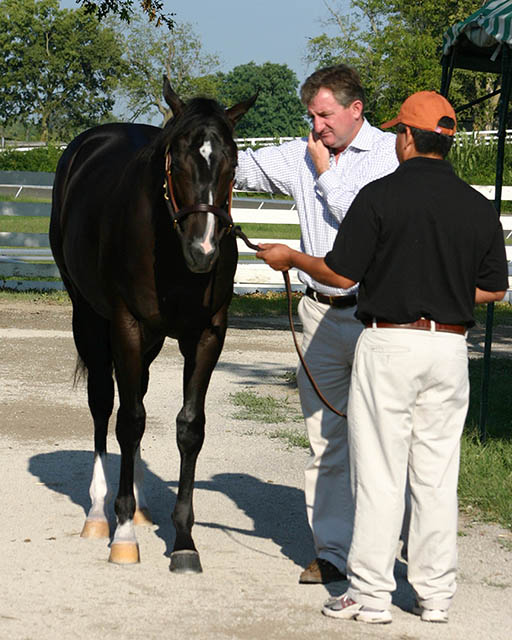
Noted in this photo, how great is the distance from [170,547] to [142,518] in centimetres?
43

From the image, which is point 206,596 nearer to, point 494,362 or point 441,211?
point 441,211

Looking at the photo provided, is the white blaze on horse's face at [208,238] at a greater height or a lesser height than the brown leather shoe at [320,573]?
greater

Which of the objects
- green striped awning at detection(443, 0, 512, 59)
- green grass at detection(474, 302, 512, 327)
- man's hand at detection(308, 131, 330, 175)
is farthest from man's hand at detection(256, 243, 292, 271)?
green grass at detection(474, 302, 512, 327)

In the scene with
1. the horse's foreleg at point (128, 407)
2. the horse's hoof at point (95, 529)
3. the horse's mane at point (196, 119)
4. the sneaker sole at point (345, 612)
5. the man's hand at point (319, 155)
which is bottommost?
the horse's hoof at point (95, 529)

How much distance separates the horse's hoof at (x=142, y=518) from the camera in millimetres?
5371

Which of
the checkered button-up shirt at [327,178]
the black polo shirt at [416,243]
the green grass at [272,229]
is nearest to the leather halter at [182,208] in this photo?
the checkered button-up shirt at [327,178]

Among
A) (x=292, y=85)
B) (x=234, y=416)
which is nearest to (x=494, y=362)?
(x=234, y=416)

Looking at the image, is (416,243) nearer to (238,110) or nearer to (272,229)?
(238,110)

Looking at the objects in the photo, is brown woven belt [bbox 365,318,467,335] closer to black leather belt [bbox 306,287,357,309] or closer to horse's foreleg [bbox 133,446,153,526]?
black leather belt [bbox 306,287,357,309]

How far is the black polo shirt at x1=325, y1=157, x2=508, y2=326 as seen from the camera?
3742 millimetres

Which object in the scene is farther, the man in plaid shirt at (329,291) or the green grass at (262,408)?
the green grass at (262,408)

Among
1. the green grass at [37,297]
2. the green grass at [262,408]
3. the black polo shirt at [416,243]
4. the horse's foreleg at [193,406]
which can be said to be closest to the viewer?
the black polo shirt at [416,243]

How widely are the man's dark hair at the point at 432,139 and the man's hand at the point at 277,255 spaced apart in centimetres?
66

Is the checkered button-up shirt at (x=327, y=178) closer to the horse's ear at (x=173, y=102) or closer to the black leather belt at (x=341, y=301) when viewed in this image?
the black leather belt at (x=341, y=301)
